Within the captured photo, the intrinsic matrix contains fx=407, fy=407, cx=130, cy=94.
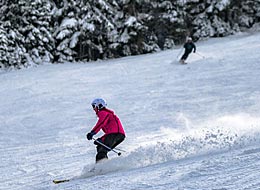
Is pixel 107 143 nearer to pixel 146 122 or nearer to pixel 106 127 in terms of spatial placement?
pixel 106 127

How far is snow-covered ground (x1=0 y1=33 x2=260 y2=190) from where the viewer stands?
554 centimetres

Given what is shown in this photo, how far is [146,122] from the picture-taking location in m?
11.7

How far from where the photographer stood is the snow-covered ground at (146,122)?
5.54 metres

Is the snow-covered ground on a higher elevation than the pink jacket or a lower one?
lower

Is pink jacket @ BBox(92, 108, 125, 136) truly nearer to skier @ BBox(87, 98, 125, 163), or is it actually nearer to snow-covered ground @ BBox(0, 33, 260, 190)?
skier @ BBox(87, 98, 125, 163)

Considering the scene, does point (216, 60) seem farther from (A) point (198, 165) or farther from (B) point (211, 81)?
(A) point (198, 165)

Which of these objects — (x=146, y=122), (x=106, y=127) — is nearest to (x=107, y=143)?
(x=106, y=127)

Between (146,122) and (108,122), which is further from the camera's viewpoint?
(146,122)

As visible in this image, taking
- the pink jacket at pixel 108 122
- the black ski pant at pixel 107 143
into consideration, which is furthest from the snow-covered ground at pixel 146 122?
the pink jacket at pixel 108 122

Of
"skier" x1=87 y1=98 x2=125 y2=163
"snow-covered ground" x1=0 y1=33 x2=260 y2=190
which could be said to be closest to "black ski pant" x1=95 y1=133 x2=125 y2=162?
"skier" x1=87 y1=98 x2=125 y2=163

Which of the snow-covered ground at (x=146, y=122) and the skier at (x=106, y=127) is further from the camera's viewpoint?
the skier at (x=106, y=127)

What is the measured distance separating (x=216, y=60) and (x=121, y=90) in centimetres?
572

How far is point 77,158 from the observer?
338 inches

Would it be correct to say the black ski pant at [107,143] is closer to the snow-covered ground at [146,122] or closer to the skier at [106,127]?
the skier at [106,127]
